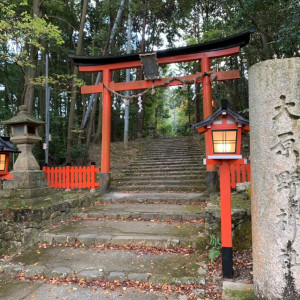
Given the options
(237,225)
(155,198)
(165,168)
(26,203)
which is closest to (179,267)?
(237,225)

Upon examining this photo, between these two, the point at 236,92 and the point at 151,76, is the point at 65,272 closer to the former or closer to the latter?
the point at 151,76

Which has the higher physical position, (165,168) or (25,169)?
(25,169)

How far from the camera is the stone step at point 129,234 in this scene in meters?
4.28

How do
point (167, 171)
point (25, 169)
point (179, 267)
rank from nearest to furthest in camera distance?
point (179, 267), point (25, 169), point (167, 171)

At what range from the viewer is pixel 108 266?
3547 mm

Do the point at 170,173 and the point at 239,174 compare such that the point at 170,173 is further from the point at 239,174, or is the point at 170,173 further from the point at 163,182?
the point at 239,174

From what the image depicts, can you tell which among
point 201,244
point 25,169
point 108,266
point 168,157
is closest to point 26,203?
point 25,169

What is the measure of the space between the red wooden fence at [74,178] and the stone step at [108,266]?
4539 mm

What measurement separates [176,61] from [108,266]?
6859 millimetres

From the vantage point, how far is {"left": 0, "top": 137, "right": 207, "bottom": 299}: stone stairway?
3.22 metres

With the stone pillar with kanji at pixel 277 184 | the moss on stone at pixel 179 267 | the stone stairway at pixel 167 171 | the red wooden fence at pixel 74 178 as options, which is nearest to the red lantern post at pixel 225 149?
the moss on stone at pixel 179 267

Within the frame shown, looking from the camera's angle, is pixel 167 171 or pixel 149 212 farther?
pixel 167 171

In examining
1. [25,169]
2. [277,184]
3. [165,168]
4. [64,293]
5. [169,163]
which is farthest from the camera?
[169,163]

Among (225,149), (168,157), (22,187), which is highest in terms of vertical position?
(225,149)
